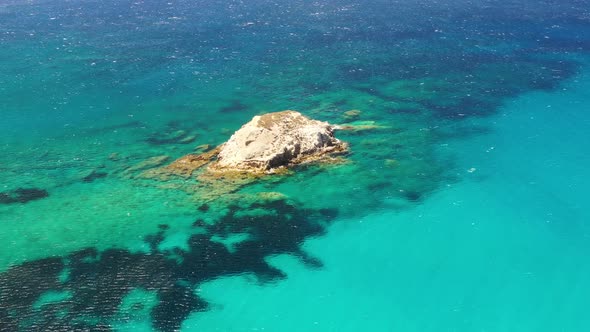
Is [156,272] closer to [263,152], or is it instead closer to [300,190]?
[300,190]

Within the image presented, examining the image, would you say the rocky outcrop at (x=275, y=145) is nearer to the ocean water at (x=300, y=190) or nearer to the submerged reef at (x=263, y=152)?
the submerged reef at (x=263, y=152)

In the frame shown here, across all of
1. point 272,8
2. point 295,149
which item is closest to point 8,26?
point 272,8

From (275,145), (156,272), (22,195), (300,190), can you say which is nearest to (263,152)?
(275,145)

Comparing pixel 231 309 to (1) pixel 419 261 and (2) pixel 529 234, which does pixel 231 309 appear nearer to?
(1) pixel 419 261

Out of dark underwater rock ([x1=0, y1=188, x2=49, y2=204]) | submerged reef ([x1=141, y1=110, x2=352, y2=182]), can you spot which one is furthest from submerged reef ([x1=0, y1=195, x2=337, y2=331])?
dark underwater rock ([x1=0, y1=188, x2=49, y2=204])

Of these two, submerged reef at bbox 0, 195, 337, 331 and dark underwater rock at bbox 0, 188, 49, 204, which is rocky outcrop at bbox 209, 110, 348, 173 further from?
dark underwater rock at bbox 0, 188, 49, 204
